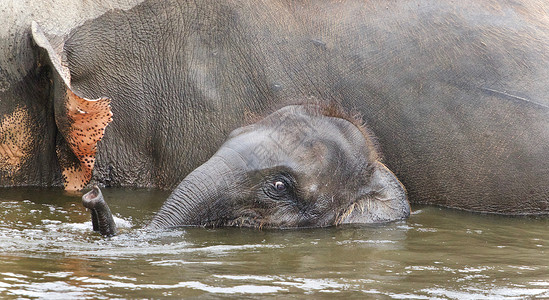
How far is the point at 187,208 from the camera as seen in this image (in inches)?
191

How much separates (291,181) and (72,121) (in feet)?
4.55

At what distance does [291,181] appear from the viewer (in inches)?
196

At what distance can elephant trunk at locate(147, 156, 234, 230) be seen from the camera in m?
4.83

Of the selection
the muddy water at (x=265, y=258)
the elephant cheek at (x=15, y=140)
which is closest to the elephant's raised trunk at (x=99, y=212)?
→ the muddy water at (x=265, y=258)

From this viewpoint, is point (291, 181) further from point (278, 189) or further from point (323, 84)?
point (323, 84)

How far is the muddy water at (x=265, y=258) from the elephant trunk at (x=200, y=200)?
0.35 feet

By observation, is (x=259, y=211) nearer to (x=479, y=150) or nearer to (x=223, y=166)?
(x=223, y=166)

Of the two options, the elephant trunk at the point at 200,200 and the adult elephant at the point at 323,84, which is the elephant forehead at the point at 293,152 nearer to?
the elephant trunk at the point at 200,200

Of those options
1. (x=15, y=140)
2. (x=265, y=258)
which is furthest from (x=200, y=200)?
(x=15, y=140)

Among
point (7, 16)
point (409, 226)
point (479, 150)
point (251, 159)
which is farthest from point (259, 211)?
point (7, 16)

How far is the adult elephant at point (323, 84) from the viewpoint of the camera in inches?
218

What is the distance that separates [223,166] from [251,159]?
16 centimetres

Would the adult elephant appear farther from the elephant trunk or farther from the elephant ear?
the elephant trunk

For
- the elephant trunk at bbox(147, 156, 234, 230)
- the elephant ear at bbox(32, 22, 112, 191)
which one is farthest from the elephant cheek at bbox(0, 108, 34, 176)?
the elephant trunk at bbox(147, 156, 234, 230)
